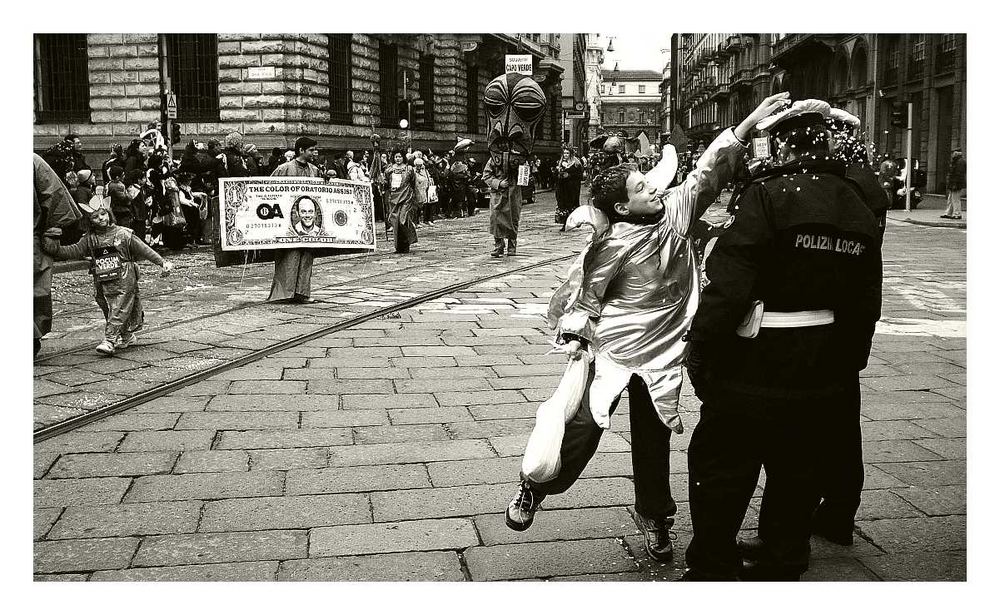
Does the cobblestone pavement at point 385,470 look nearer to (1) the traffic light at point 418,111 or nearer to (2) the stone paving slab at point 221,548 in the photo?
(2) the stone paving slab at point 221,548

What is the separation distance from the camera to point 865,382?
5.82 meters

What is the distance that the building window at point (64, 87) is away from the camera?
20.7 metres

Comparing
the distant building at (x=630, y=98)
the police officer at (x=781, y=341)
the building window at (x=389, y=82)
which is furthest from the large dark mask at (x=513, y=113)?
the distant building at (x=630, y=98)

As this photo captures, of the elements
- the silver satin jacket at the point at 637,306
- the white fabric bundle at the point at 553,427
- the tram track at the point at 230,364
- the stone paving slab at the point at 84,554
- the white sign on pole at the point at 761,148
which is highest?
the white sign on pole at the point at 761,148

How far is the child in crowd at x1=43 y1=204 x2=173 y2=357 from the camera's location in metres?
6.67

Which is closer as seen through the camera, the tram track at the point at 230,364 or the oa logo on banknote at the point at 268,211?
the tram track at the point at 230,364

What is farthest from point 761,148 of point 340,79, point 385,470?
point 340,79

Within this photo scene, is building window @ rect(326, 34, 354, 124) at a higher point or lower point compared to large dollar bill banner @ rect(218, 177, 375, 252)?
higher

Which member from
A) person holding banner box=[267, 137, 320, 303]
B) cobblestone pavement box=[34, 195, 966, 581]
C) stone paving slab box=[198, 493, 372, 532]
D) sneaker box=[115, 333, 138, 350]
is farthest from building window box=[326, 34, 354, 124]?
stone paving slab box=[198, 493, 372, 532]

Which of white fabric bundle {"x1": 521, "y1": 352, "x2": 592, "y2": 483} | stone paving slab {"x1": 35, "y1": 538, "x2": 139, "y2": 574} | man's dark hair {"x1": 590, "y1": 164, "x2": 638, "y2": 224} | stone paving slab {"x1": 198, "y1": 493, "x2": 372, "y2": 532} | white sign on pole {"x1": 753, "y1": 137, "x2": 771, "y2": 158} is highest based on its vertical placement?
white sign on pole {"x1": 753, "y1": 137, "x2": 771, "y2": 158}

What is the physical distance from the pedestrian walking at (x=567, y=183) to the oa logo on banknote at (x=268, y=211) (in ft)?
37.7

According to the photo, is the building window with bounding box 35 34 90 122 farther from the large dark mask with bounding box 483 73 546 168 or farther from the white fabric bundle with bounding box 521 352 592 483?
the white fabric bundle with bounding box 521 352 592 483

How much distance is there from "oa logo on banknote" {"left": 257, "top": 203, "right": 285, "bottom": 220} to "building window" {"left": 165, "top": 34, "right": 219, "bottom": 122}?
41.7 ft

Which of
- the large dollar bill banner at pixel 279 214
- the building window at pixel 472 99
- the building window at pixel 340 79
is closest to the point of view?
the large dollar bill banner at pixel 279 214
